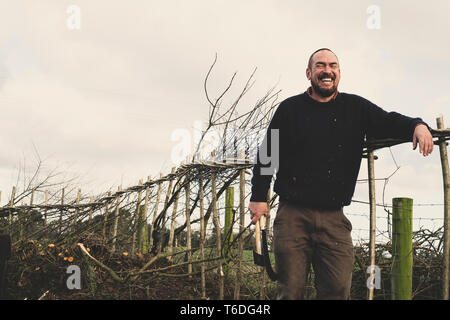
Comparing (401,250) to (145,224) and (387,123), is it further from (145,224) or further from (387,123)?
(145,224)

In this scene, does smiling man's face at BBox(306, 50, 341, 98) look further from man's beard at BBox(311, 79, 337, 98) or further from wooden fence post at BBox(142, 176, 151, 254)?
wooden fence post at BBox(142, 176, 151, 254)

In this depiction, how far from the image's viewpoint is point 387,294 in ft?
12.8

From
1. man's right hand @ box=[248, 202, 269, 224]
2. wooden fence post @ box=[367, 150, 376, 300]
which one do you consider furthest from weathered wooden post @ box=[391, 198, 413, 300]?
man's right hand @ box=[248, 202, 269, 224]

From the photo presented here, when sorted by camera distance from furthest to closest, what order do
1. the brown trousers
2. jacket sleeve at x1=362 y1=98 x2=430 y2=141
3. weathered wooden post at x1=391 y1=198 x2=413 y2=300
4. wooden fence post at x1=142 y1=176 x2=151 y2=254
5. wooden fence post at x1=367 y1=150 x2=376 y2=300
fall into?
wooden fence post at x1=142 y1=176 x2=151 y2=254 → weathered wooden post at x1=391 y1=198 x2=413 y2=300 → wooden fence post at x1=367 y1=150 x2=376 y2=300 → jacket sleeve at x1=362 y1=98 x2=430 y2=141 → the brown trousers

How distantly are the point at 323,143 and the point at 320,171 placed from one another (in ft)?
0.59

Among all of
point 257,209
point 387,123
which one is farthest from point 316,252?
point 387,123

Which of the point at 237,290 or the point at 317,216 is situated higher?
the point at 317,216

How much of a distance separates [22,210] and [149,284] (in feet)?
15.3

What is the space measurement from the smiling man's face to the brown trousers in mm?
774

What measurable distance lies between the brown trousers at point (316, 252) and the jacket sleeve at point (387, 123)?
63cm

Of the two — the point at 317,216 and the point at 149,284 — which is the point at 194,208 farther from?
the point at 317,216

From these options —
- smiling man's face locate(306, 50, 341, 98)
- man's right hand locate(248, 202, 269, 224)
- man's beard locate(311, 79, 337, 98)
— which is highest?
smiling man's face locate(306, 50, 341, 98)

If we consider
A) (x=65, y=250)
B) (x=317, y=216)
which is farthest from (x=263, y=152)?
(x=65, y=250)

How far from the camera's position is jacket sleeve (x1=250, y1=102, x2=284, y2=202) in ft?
9.40
